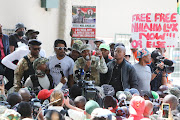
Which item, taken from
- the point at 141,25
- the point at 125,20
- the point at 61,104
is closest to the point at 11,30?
the point at 141,25

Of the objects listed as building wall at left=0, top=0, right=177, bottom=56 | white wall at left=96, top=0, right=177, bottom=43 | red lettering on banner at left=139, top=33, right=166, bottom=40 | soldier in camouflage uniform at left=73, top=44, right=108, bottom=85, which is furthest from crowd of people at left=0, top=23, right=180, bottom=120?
white wall at left=96, top=0, right=177, bottom=43

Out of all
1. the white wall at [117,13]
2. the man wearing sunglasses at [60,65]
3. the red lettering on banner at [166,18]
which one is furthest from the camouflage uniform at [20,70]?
the white wall at [117,13]

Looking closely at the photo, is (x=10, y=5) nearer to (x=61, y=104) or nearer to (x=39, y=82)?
(x=39, y=82)

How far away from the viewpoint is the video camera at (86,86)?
6707 millimetres

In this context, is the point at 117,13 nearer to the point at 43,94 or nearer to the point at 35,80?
the point at 35,80

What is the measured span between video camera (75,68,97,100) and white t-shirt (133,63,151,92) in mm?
1192

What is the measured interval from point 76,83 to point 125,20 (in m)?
A: 8.71

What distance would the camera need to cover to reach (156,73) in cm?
858

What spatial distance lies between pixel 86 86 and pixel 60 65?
96cm

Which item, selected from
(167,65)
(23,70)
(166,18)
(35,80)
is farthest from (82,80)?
(166,18)

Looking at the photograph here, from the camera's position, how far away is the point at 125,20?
628 inches

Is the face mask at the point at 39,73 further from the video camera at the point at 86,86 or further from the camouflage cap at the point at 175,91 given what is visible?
the camouflage cap at the point at 175,91

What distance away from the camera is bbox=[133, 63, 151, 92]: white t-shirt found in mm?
8188

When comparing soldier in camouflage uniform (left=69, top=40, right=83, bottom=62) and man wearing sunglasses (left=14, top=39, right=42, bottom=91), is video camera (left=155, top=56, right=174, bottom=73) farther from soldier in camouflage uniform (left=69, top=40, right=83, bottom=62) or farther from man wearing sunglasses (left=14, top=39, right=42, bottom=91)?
man wearing sunglasses (left=14, top=39, right=42, bottom=91)
